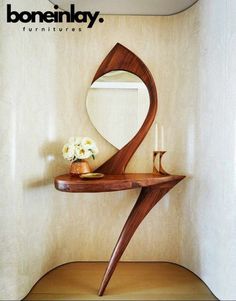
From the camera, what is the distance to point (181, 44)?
1.81 metres

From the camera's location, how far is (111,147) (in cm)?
182

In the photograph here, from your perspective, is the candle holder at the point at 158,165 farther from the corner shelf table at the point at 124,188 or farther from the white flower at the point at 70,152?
the white flower at the point at 70,152

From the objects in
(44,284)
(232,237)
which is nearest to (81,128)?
(44,284)

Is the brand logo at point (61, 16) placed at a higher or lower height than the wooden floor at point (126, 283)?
higher

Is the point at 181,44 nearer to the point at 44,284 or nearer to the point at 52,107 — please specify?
the point at 52,107

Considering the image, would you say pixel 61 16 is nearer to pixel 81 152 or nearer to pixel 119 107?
pixel 119 107

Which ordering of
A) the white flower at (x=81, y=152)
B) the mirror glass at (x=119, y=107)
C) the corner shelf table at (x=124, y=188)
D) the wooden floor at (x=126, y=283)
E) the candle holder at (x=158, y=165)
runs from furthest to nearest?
the mirror glass at (x=119, y=107) → the candle holder at (x=158, y=165) → the white flower at (x=81, y=152) → the wooden floor at (x=126, y=283) → the corner shelf table at (x=124, y=188)

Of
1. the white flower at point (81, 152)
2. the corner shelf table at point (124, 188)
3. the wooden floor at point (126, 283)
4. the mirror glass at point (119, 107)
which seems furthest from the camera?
the mirror glass at point (119, 107)

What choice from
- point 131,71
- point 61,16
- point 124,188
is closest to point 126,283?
point 124,188

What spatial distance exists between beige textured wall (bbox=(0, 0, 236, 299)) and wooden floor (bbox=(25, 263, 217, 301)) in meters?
0.08

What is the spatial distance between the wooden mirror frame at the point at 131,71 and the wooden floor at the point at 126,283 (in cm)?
84

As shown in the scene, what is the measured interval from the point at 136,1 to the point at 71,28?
1.92 ft

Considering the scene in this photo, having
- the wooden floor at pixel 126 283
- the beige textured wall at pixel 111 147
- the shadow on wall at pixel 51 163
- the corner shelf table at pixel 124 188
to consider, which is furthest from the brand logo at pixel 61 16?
the wooden floor at pixel 126 283

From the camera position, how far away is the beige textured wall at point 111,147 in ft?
4.41
